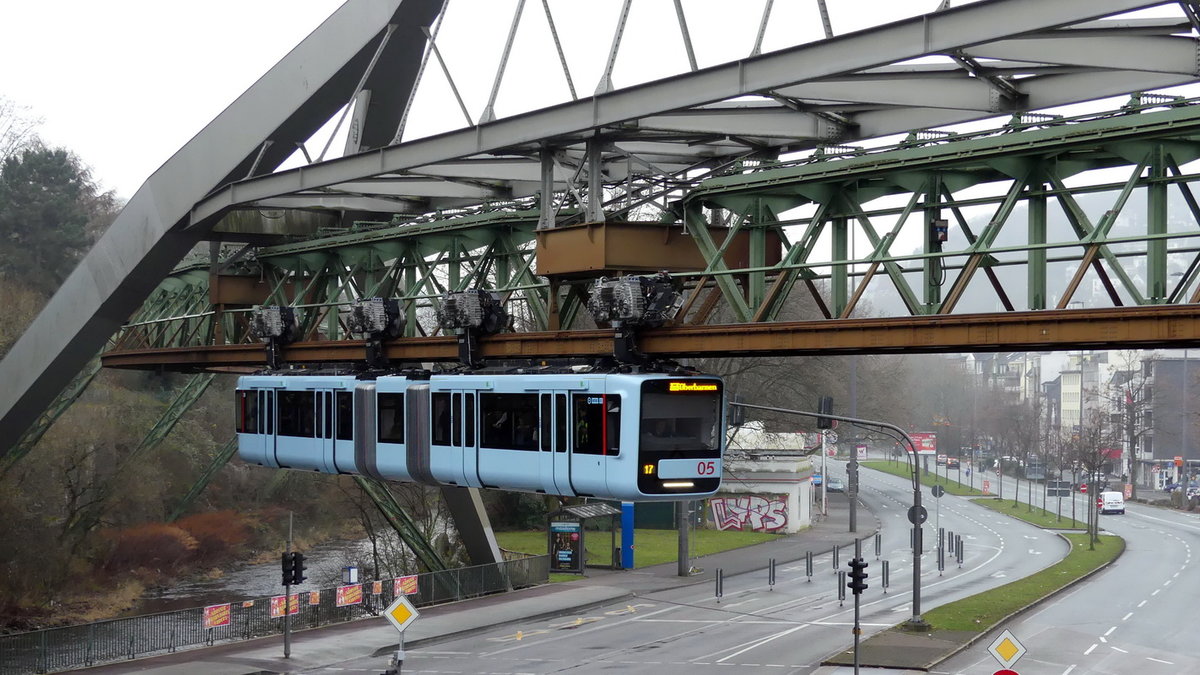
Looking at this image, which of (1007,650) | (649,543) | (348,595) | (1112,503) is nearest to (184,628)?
(348,595)

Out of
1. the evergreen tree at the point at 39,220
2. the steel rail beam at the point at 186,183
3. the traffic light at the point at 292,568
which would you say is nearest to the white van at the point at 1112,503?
the evergreen tree at the point at 39,220

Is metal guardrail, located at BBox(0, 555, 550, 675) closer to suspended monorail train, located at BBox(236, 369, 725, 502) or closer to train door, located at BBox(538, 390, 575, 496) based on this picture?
suspended monorail train, located at BBox(236, 369, 725, 502)

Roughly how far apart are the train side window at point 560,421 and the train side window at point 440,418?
3.57 meters

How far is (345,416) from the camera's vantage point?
2775 centimetres

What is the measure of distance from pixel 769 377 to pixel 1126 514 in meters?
38.0

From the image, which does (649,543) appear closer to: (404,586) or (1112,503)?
(404,586)

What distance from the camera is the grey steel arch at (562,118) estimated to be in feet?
50.9

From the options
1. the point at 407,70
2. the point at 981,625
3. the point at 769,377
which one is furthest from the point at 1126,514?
the point at 407,70

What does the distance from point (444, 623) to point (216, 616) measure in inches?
274

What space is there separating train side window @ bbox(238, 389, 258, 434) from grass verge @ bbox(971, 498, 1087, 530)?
187 feet

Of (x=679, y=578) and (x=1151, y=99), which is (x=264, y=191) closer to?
(x=1151, y=99)

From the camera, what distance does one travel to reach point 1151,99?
Result: 1733 cm

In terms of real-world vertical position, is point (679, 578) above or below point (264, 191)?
below

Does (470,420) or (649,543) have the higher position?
(470,420)
